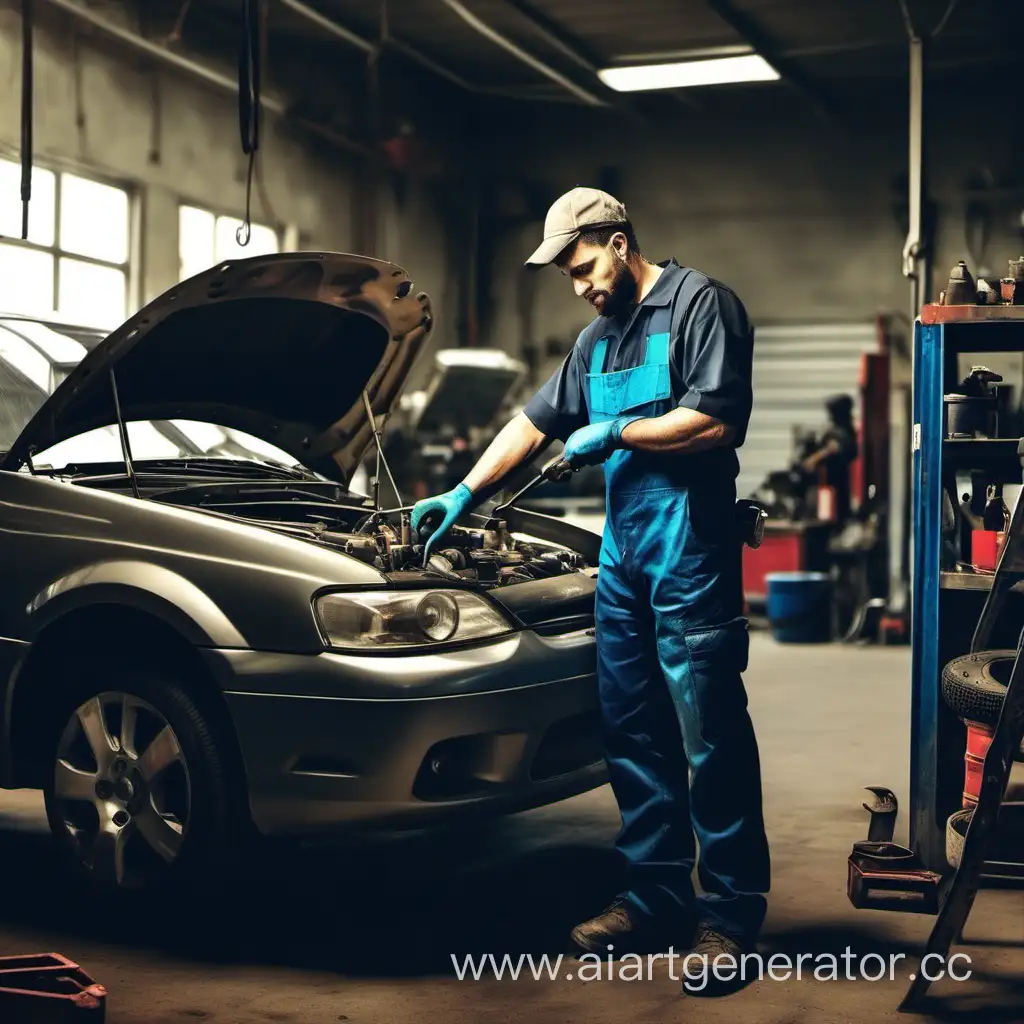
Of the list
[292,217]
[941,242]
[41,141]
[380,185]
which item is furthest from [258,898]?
[941,242]

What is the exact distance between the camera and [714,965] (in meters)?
3.06

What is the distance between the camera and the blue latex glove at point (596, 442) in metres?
3.27

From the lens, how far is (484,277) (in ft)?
50.1

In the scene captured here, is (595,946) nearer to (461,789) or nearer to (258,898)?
(461,789)

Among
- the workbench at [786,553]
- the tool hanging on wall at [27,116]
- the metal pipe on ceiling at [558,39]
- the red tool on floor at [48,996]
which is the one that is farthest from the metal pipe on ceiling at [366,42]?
the red tool on floor at [48,996]

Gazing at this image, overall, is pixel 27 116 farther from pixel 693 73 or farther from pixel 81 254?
pixel 693 73

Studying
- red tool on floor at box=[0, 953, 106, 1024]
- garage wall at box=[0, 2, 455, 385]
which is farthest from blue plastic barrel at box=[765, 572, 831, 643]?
red tool on floor at box=[0, 953, 106, 1024]

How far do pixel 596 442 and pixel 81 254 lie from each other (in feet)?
24.7

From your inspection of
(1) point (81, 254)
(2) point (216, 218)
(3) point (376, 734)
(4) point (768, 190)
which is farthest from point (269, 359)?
(4) point (768, 190)

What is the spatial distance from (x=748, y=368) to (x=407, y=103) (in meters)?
11.6

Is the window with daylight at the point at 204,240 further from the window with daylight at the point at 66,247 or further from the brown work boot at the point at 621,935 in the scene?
the brown work boot at the point at 621,935

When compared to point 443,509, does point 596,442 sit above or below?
above

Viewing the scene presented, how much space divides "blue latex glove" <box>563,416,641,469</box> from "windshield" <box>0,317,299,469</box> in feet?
4.41

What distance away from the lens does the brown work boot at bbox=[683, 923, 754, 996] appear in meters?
3.02
